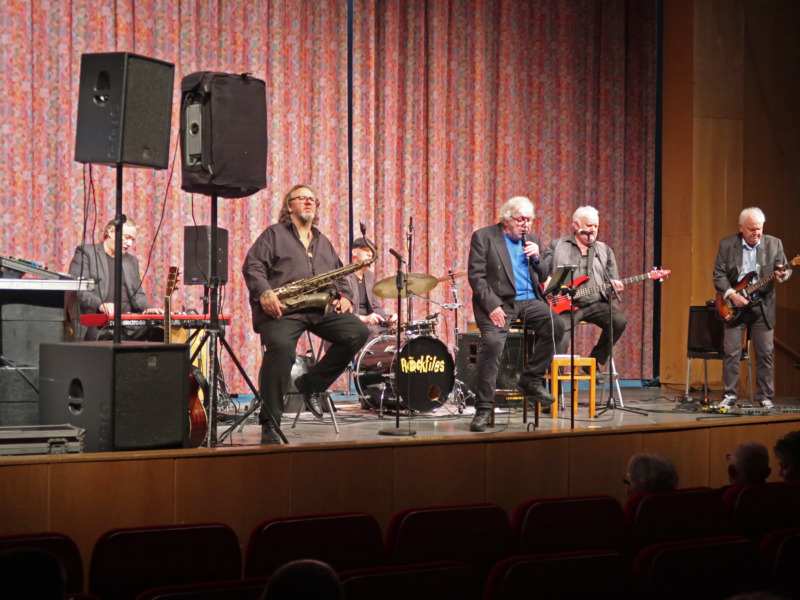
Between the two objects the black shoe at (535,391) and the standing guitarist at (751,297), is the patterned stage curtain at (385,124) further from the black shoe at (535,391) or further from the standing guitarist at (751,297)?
the black shoe at (535,391)

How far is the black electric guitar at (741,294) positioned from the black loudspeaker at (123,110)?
523 centimetres

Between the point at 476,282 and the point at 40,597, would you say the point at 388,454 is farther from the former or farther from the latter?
the point at 476,282

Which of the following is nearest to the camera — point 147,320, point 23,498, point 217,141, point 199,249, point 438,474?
point 23,498

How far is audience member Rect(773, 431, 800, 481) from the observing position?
9.61ft

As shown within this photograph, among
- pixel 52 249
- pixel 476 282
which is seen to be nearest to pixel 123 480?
pixel 476 282

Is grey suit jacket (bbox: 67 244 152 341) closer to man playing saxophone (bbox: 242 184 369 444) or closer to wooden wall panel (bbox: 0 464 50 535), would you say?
man playing saxophone (bbox: 242 184 369 444)

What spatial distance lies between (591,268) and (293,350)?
3061 millimetres

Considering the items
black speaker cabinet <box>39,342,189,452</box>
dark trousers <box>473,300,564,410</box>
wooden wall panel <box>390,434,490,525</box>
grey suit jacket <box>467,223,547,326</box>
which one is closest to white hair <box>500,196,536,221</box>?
grey suit jacket <box>467,223,547,326</box>

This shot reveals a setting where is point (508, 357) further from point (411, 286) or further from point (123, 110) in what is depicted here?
point (123, 110)

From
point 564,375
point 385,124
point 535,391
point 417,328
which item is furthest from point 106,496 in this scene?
point 385,124

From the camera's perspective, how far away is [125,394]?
139 inches

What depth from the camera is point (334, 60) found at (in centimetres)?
873

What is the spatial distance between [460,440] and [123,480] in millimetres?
1087

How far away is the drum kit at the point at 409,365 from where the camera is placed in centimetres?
674
